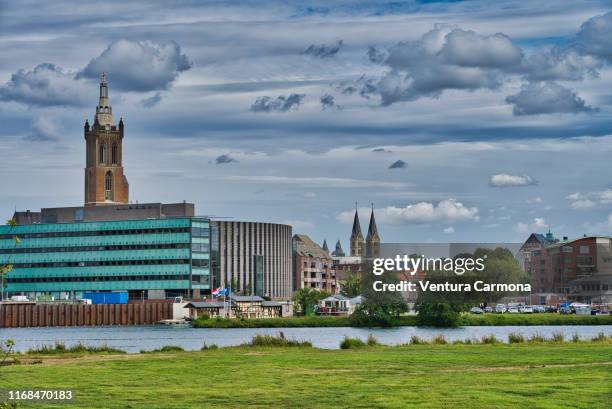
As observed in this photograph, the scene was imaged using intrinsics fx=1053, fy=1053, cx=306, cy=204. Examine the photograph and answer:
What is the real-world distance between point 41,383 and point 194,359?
13824 mm

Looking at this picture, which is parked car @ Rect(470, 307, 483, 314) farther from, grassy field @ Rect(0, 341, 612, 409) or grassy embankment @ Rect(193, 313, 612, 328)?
grassy field @ Rect(0, 341, 612, 409)

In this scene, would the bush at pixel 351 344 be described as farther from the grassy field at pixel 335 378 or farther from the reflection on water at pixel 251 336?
the reflection on water at pixel 251 336

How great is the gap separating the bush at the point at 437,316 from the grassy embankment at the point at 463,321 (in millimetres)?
1576

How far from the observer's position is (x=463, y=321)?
148375 mm

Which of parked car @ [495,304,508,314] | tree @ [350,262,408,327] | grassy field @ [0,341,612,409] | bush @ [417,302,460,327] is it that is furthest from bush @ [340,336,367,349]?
parked car @ [495,304,508,314]

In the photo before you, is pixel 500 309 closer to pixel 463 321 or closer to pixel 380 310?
pixel 463 321

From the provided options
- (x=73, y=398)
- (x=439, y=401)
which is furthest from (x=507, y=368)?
(x=73, y=398)

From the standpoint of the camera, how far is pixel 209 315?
634ft

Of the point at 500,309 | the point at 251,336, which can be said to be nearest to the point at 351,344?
the point at 251,336

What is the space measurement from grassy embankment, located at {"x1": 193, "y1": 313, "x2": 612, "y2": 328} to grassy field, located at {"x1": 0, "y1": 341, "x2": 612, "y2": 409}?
92.5 meters

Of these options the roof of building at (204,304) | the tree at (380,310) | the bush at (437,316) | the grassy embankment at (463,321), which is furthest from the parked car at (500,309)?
the roof of building at (204,304)

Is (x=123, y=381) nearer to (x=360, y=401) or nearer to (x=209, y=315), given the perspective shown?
(x=360, y=401)

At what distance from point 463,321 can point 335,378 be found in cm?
10948

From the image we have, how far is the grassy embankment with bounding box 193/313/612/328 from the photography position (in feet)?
503
